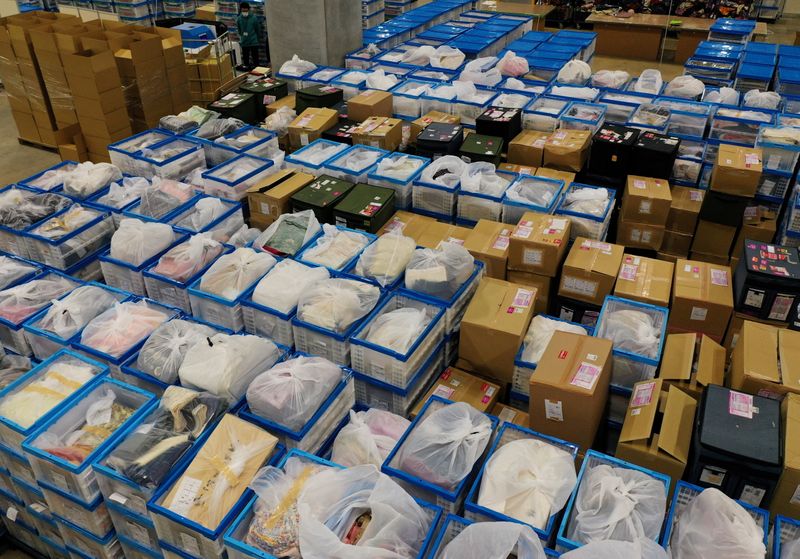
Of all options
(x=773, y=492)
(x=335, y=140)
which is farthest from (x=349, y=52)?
(x=773, y=492)

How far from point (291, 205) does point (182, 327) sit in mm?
1637

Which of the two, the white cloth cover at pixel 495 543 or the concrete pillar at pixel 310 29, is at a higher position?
the concrete pillar at pixel 310 29

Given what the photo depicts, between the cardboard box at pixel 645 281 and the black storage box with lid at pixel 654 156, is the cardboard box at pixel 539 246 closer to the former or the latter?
the cardboard box at pixel 645 281

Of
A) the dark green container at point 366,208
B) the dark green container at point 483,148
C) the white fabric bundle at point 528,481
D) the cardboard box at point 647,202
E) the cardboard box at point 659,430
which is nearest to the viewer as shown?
the white fabric bundle at point 528,481

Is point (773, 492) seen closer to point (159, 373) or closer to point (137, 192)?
point (159, 373)

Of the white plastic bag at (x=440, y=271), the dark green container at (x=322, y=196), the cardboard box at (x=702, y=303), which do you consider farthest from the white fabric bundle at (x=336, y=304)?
the cardboard box at (x=702, y=303)

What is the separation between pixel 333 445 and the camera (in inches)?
113

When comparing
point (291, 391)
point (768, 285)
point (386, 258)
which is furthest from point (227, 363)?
point (768, 285)

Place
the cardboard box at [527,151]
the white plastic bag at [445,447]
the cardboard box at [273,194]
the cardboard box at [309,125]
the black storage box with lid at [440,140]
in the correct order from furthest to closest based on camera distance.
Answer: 1. the cardboard box at [309,125]
2. the cardboard box at [527,151]
3. the black storage box with lid at [440,140]
4. the cardboard box at [273,194]
5. the white plastic bag at [445,447]

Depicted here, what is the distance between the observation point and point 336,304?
10.8 feet

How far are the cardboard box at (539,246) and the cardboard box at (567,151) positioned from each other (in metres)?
1.32

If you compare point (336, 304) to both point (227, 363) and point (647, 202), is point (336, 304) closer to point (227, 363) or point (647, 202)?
point (227, 363)

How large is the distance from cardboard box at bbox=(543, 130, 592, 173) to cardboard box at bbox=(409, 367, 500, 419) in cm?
253

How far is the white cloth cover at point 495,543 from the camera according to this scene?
6.52ft
